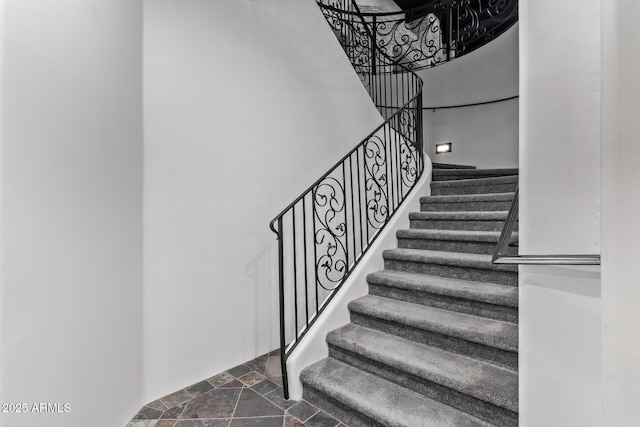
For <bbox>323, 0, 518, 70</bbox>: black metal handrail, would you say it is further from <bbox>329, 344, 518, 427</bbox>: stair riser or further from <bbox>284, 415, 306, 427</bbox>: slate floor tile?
<bbox>284, 415, 306, 427</bbox>: slate floor tile

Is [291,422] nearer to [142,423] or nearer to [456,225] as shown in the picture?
[142,423]

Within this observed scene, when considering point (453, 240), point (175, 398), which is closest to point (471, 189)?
point (453, 240)

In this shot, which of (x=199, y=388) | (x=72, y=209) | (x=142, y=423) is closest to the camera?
(x=72, y=209)

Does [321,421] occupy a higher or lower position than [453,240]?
lower

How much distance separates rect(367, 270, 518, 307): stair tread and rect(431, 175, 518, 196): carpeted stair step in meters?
1.32

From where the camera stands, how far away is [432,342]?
1.86 m

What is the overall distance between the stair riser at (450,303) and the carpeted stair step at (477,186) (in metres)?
1.55

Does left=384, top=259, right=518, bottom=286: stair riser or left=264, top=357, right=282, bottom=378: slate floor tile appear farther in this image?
left=264, top=357, right=282, bottom=378: slate floor tile

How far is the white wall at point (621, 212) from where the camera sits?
60 centimetres

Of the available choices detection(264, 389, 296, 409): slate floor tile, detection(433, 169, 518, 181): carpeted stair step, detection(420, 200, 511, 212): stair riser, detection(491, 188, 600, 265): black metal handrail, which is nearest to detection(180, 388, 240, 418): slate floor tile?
detection(264, 389, 296, 409): slate floor tile

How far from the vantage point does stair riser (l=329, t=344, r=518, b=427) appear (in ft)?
4.57

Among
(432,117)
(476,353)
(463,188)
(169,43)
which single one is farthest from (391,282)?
(432,117)

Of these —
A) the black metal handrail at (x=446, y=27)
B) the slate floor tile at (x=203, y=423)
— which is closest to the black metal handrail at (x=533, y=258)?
the slate floor tile at (x=203, y=423)

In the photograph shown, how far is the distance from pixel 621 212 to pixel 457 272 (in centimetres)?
168
